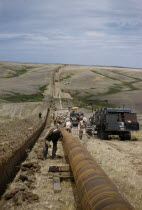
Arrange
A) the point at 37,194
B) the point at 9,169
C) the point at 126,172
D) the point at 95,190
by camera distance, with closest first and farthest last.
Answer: the point at 95,190
the point at 37,194
the point at 9,169
the point at 126,172

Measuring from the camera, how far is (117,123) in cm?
2503

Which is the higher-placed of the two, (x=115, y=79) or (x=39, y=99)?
(x=115, y=79)

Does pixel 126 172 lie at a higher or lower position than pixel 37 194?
higher

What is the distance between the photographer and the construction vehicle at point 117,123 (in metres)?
24.8

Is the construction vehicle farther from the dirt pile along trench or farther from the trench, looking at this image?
the dirt pile along trench

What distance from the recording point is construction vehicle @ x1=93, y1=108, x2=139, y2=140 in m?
24.8

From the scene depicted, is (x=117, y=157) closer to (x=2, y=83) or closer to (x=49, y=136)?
(x=49, y=136)

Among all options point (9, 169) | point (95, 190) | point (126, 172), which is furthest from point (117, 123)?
point (95, 190)

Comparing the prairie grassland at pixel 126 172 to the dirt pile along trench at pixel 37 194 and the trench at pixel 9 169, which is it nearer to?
the dirt pile along trench at pixel 37 194

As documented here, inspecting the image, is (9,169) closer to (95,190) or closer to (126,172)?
(126,172)

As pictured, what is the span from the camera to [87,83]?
100812 millimetres

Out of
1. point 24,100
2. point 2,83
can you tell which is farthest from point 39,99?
point 2,83

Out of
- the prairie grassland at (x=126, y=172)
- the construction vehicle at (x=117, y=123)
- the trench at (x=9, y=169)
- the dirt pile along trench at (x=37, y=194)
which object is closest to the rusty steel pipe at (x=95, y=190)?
the dirt pile along trench at (x=37, y=194)

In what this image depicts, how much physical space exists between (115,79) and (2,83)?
42.4m
